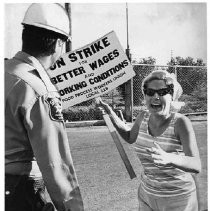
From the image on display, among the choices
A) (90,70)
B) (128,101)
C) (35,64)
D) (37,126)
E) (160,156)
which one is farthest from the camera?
(128,101)

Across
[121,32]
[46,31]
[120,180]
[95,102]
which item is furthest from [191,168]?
[120,180]

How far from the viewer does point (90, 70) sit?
2.29 metres

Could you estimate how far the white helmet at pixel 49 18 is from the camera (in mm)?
1766

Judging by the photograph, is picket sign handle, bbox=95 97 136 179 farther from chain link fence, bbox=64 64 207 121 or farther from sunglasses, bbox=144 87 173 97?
sunglasses, bbox=144 87 173 97

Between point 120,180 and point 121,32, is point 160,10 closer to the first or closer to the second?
point 121,32

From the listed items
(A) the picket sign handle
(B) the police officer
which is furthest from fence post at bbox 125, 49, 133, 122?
(B) the police officer

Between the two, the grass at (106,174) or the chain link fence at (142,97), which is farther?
the grass at (106,174)

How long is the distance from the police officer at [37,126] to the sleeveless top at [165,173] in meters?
0.52

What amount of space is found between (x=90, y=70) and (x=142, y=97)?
0.35 m

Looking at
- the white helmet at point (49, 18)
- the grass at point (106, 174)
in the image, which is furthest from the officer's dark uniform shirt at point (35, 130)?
the grass at point (106, 174)

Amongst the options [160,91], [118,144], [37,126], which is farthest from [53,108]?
[118,144]

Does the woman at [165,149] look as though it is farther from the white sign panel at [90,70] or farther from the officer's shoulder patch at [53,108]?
the officer's shoulder patch at [53,108]

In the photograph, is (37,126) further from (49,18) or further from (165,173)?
(165,173)

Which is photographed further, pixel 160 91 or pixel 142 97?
pixel 142 97
